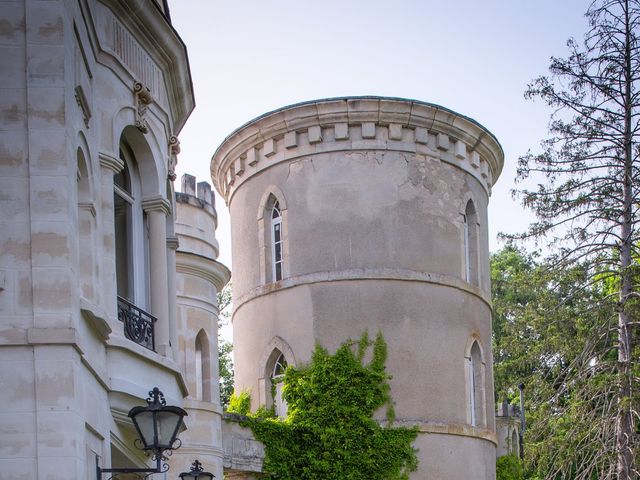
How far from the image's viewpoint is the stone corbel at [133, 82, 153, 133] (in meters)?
14.0

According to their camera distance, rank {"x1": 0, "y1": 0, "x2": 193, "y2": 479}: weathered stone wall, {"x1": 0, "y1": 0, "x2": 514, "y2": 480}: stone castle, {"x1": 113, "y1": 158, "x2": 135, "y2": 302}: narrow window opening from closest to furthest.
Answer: {"x1": 0, "y1": 0, "x2": 193, "y2": 479}: weathered stone wall, {"x1": 0, "y1": 0, "x2": 514, "y2": 480}: stone castle, {"x1": 113, "y1": 158, "x2": 135, "y2": 302}: narrow window opening

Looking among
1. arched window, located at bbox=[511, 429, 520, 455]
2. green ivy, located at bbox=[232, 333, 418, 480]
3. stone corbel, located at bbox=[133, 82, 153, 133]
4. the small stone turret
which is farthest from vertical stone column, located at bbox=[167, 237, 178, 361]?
arched window, located at bbox=[511, 429, 520, 455]

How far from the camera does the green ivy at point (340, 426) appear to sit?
73.9 feet

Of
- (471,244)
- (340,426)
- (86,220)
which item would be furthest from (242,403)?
(86,220)

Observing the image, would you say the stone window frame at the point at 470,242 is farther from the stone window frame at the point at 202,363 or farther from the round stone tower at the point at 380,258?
the stone window frame at the point at 202,363

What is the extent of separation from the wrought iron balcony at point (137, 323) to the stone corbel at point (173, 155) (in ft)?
7.14

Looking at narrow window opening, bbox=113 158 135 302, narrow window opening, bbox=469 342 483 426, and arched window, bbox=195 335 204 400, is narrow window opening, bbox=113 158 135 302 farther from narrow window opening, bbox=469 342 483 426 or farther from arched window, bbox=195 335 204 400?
narrow window opening, bbox=469 342 483 426

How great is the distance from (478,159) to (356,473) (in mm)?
7387

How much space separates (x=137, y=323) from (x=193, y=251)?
6.87 m

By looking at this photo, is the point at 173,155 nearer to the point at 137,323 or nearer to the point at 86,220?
the point at 137,323

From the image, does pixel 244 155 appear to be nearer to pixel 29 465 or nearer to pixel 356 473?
pixel 356 473

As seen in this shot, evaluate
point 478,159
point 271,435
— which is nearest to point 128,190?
point 271,435

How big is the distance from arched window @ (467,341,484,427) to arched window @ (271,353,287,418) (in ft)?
12.3

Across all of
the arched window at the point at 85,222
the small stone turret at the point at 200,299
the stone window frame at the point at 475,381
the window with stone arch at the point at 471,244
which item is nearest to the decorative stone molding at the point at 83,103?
the arched window at the point at 85,222
